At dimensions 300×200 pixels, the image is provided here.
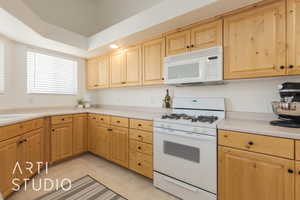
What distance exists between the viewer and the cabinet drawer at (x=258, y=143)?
114 centimetres

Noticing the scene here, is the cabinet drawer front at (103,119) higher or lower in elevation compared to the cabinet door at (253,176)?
higher

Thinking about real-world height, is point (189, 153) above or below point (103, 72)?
below

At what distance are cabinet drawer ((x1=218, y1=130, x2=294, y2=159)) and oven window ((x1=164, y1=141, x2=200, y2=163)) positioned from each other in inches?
12.4

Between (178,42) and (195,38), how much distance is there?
25 cm

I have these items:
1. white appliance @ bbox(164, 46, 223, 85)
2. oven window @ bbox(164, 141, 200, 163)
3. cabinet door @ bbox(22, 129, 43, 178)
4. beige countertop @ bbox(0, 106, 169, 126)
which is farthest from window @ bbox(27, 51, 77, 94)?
oven window @ bbox(164, 141, 200, 163)

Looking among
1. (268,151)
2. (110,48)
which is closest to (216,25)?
(268,151)

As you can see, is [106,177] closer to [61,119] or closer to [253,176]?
[61,119]

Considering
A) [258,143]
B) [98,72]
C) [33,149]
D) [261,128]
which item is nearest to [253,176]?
[258,143]

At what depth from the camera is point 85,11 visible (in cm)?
352

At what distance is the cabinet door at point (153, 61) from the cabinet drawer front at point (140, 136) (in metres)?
0.82

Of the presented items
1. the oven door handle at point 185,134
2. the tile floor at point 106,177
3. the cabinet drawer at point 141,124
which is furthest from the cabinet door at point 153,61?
the tile floor at point 106,177

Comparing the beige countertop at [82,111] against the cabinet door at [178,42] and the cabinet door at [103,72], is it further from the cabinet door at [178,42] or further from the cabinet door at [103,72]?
the cabinet door at [178,42]

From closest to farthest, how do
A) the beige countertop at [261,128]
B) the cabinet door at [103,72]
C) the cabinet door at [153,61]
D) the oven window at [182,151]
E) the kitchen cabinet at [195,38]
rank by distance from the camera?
the beige countertop at [261,128], the oven window at [182,151], the kitchen cabinet at [195,38], the cabinet door at [153,61], the cabinet door at [103,72]

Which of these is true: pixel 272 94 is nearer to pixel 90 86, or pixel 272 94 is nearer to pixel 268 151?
pixel 268 151
